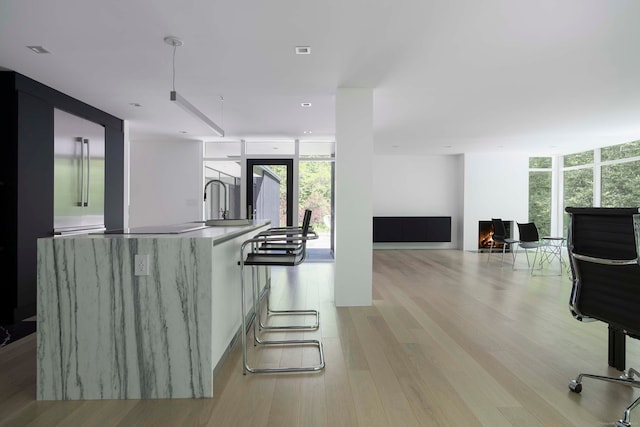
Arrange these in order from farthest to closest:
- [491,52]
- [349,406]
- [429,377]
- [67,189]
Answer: [67,189]
[491,52]
[429,377]
[349,406]

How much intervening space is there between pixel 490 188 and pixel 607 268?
26.0 ft

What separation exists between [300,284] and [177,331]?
3.06 m

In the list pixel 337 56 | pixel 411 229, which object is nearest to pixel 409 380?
pixel 337 56

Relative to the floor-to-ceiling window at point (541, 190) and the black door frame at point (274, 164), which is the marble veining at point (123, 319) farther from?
the floor-to-ceiling window at point (541, 190)

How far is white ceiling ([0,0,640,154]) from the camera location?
99.3 inches

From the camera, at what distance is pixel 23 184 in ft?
12.0

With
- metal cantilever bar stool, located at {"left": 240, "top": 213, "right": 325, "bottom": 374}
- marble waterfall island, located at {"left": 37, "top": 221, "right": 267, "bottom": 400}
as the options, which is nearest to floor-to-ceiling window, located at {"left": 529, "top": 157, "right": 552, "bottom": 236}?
metal cantilever bar stool, located at {"left": 240, "top": 213, "right": 325, "bottom": 374}

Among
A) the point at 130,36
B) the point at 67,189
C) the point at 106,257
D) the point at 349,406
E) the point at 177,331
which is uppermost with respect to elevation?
the point at 130,36

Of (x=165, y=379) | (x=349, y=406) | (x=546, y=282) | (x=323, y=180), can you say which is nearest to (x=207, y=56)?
(x=165, y=379)

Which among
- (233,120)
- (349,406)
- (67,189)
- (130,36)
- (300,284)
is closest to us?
(349,406)

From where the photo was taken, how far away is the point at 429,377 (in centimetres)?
230

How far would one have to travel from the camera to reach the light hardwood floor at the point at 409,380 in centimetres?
186

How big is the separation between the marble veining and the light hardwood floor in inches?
4.8

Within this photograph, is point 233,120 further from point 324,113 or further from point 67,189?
point 67,189
